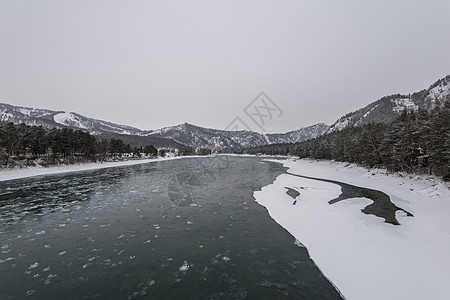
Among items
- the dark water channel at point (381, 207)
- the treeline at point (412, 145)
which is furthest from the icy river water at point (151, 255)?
the treeline at point (412, 145)

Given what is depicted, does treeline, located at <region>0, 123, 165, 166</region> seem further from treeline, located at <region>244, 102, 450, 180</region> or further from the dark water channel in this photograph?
treeline, located at <region>244, 102, 450, 180</region>

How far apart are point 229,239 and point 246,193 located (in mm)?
13529

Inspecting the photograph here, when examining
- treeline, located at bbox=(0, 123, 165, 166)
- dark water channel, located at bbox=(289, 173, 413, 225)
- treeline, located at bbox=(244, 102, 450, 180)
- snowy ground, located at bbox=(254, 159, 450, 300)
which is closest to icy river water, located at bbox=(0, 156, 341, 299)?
snowy ground, located at bbox=(254, 159, 450, 300)

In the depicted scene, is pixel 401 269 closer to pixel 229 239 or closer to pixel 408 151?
pixel 229 239

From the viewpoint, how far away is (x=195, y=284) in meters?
8.27

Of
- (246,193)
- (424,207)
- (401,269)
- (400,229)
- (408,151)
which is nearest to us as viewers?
(401,269)

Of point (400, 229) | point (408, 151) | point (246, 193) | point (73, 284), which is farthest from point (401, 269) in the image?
point (408, 151)

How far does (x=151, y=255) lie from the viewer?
1067 centimetres

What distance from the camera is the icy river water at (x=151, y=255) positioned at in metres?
8.03

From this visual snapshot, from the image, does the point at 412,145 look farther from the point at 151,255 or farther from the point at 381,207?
the point at 151,255

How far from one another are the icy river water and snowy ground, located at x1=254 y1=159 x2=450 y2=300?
1.04m

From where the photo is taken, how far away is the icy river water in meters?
8.03

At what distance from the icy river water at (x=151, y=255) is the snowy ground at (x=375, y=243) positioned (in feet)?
3.40

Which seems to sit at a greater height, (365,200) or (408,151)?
(408,151)
